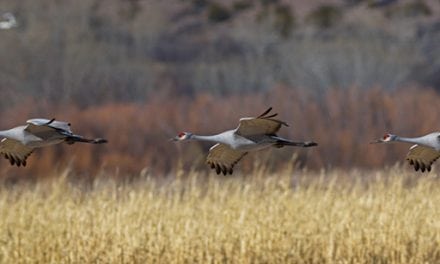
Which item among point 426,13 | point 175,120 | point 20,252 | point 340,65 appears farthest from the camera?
point 426,13

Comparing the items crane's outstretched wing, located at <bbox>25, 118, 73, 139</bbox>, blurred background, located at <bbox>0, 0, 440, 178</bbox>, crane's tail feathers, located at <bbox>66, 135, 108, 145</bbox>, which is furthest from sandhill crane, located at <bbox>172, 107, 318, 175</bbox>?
blurred background, located at <bbox>0, 0, 440, 178</bbox>

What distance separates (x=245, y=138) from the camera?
348 cm

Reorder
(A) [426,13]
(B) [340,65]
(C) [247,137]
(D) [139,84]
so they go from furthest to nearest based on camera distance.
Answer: (A) [426,13] → (B) [340,65] → (D) [139,84] → (C) [247,137]

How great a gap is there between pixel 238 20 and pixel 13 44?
21.9 feet

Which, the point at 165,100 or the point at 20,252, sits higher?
the point at 165,100

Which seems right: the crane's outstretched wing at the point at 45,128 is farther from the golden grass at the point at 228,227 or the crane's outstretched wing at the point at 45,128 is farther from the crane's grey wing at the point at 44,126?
the golden grass at the point at 228,227

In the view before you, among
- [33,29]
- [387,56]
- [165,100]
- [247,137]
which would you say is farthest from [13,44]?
[247,137]

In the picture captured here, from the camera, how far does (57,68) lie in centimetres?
2012

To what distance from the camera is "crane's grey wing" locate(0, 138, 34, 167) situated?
3.61 meters

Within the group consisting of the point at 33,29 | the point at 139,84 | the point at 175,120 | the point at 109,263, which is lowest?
the point at 109,263

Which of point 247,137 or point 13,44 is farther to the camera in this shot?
point 13,44

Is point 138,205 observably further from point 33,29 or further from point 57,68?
point 33,29

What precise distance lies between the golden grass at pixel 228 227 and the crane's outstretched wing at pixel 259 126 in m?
4.33

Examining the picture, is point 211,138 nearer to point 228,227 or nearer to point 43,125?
point 43,125
